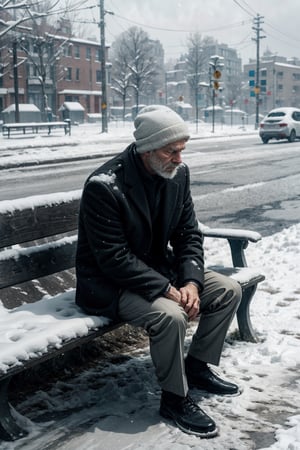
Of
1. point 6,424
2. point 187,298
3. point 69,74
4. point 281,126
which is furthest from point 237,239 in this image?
point 69,74

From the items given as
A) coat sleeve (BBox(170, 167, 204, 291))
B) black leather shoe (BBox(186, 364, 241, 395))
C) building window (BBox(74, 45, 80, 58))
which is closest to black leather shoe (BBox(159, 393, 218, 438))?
black leather shoe (BBox(186, 364, 241, 395))

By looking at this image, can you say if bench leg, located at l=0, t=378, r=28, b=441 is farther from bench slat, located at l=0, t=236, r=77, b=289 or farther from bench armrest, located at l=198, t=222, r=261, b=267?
bench armrest, located at l=198, t=222, r=261, b=267

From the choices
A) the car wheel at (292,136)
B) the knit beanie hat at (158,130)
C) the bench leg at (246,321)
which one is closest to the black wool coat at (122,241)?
the knit beanie hat at (158,130)

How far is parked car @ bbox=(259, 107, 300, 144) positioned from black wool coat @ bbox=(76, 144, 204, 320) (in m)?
24.4

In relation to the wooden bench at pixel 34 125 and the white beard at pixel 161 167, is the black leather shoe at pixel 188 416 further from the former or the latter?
the wooden bench at pixel 34 125

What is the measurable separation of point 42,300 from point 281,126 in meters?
24.6

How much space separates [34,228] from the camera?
3408 millimetres

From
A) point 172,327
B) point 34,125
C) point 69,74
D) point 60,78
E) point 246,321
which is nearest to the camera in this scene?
point 172,327

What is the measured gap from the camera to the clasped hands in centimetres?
306

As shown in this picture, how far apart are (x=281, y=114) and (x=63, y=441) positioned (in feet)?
85.4

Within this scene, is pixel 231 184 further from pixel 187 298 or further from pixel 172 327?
pixel 172 327

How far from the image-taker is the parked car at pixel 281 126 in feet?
88.0

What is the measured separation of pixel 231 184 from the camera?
1302 cm

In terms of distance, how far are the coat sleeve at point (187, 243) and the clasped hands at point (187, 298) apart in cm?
17
